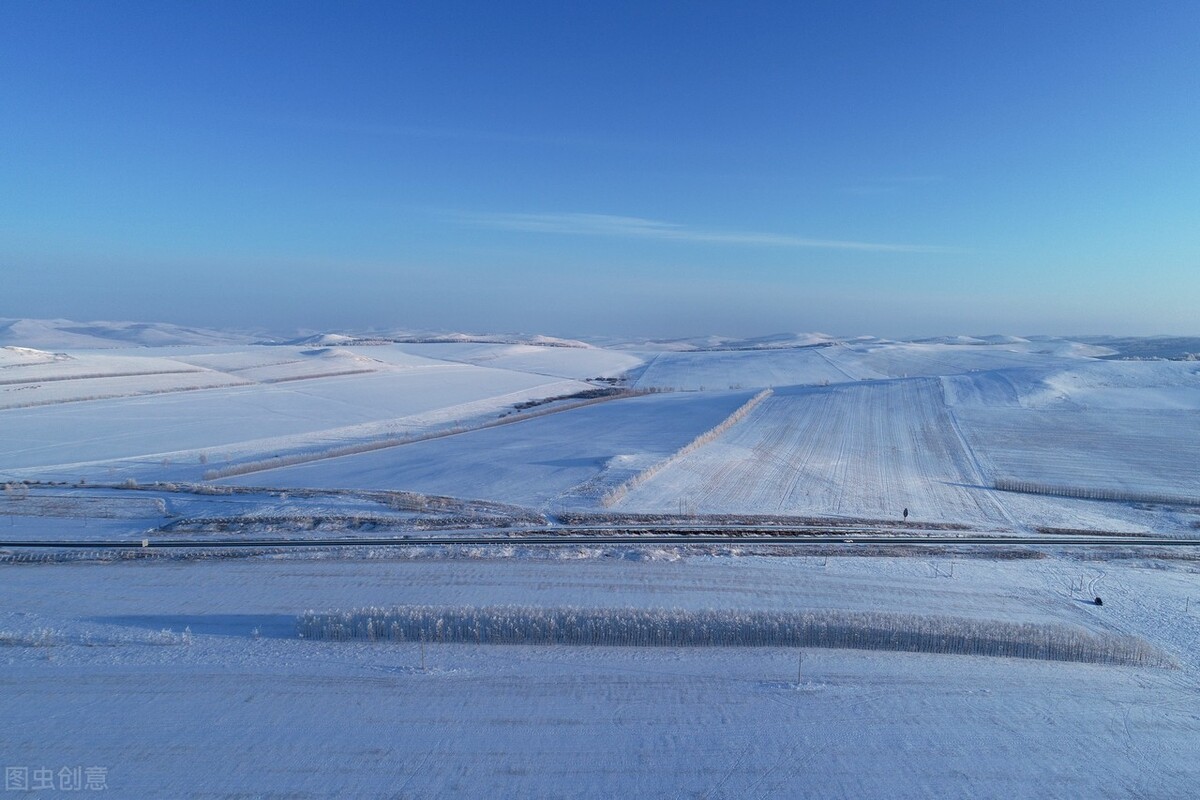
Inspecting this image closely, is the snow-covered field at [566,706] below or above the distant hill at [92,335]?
below

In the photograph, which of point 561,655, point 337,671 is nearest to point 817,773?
point 561,655

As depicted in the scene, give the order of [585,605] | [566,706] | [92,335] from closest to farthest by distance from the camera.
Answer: [566,706] < [585,605] < [92,335]

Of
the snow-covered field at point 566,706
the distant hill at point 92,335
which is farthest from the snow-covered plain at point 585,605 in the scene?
the distant hill at point 92,335

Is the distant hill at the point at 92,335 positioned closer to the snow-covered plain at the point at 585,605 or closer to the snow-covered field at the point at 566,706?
the snow-covered plain at the point at 585,605

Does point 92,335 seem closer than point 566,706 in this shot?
No

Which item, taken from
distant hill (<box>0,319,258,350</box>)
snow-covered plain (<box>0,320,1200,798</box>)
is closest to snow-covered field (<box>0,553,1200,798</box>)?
snow-covered plain (<box>0,320,1200,798</box>)

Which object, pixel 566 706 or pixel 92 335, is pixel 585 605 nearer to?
pixel 566 706

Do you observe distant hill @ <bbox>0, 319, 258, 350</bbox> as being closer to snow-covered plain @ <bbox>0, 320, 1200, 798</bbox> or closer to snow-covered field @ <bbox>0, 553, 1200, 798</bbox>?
snow-covered plain @ <bbox>0, 320, 1200, 798</bbox>

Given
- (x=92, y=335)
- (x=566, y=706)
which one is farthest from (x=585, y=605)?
(x=92, y=335)

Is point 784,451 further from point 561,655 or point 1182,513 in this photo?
point 561,655
